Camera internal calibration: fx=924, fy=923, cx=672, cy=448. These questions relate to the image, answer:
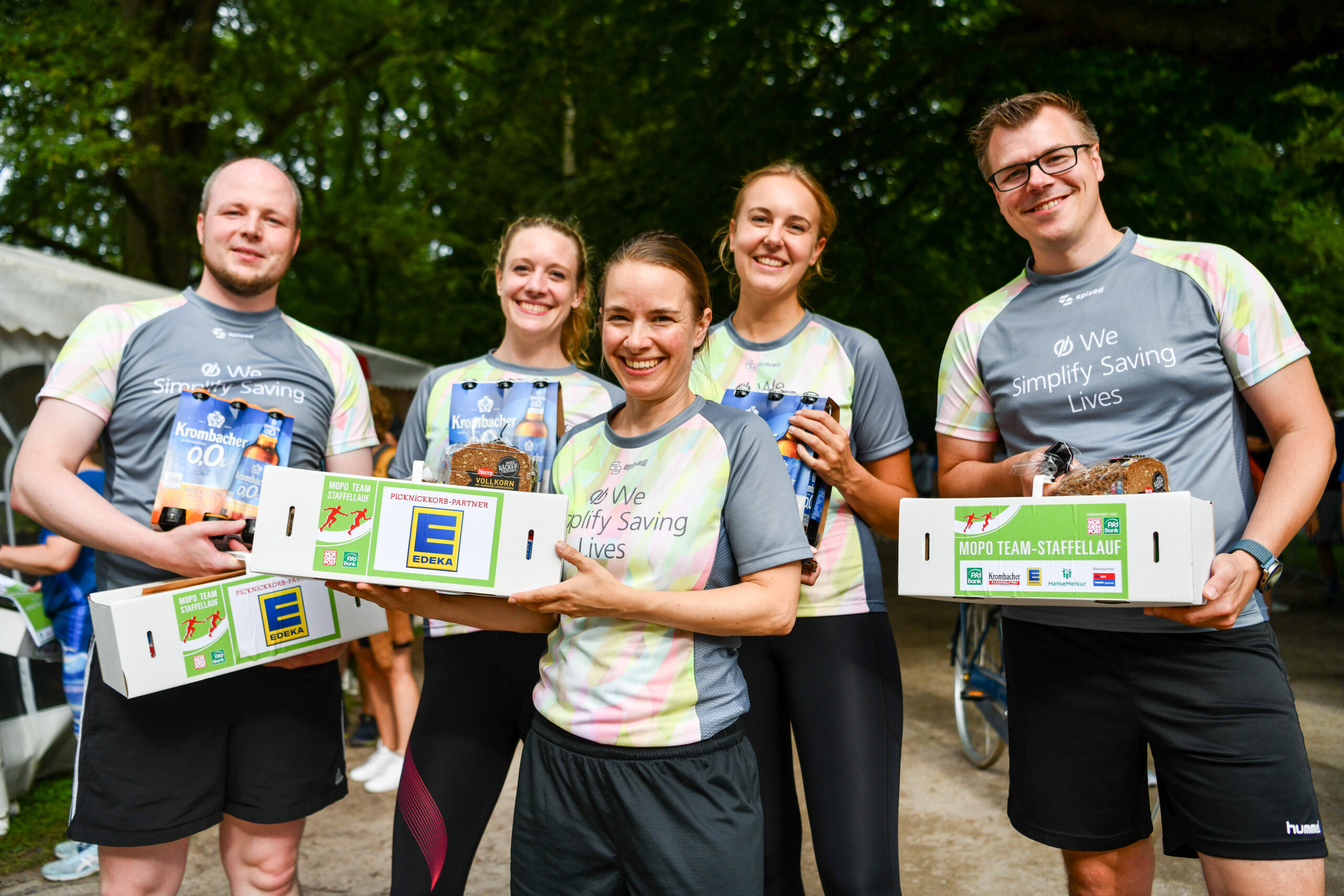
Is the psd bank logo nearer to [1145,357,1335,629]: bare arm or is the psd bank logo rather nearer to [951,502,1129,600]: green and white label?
[951,502,1129,600]: green and white label

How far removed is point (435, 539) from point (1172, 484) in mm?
1570

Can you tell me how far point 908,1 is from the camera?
7.64 metres

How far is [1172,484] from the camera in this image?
200cm

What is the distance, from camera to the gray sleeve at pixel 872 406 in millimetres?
2400

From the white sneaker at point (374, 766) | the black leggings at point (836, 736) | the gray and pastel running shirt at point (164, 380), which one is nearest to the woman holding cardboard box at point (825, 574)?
the black leggings at point (836, 736)

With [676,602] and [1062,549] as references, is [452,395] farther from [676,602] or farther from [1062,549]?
[1062,549]

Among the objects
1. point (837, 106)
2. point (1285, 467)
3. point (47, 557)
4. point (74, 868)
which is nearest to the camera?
point (1285, 467)

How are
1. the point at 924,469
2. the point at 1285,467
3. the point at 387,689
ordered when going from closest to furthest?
the point at 1285,467 < the point at 387,689 < the point at 924,469

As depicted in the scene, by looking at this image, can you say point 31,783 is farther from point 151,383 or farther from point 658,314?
point 658,314

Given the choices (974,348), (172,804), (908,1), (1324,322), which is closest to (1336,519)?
(1324,322)

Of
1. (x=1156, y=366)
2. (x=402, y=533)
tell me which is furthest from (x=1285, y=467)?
(x=402, y=533)

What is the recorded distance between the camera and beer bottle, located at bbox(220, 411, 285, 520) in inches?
86.0

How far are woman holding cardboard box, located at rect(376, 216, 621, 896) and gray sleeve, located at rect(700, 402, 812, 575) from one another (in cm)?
71

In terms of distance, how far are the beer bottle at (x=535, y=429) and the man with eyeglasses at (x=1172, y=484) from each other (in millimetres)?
1063
